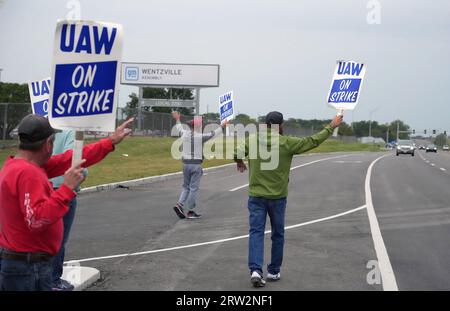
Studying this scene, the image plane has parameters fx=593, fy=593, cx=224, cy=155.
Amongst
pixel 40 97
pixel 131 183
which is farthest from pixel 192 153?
pixel 131 183

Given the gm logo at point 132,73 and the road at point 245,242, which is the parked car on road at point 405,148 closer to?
the gm logo at point 132,73

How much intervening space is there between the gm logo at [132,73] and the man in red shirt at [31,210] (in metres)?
59.0

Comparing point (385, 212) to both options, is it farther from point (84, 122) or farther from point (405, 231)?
point (84, 122)

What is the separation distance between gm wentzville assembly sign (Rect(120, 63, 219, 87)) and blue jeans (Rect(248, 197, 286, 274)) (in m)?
55.3

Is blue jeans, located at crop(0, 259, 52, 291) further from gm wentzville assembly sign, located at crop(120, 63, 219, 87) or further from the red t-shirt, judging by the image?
gm wentzville assembly sign, located at crop(120, 63, 219, 87)

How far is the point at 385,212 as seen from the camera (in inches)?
496

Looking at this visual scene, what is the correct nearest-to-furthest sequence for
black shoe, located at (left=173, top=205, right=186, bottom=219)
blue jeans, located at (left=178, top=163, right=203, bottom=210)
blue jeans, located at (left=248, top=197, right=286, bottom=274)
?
blue jeans, located at (left=248, top=197, right=286, bottom=274)
blue jeans, located at (left=178, top=163, right=203, bottom=210)
black shoe, located at (left=173, top=205, right=186, bottom=219)

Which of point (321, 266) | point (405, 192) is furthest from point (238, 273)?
point (405, 192)

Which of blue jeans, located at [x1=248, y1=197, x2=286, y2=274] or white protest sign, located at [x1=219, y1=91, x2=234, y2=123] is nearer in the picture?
blue jeans, located at [x1=248, y1=197, x2=286, y2=274]

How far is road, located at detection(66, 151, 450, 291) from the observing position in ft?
22.1

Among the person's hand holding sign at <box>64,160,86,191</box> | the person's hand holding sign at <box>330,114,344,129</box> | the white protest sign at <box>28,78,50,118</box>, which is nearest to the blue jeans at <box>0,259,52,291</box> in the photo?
the person's hand holding sign at <box>64,160,86,191</box>

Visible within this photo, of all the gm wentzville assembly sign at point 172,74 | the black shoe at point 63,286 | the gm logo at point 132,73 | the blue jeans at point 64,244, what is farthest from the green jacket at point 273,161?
the gm logo at point 132,73
